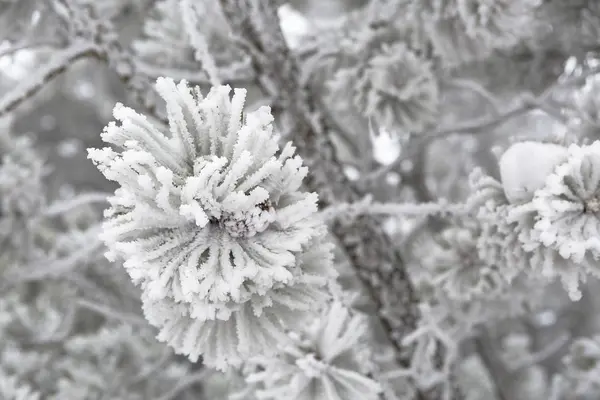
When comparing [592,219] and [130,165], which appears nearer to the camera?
[130,165]

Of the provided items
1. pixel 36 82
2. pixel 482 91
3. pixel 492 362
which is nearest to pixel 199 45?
pixel 36 82

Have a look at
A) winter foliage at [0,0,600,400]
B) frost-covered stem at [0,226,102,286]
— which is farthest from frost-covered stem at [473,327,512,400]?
frost-covered stem at [0,226,102,286]

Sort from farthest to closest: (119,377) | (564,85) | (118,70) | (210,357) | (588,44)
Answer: (119,377) < (588,44) < (564,85) < (118,70) < (210,357)

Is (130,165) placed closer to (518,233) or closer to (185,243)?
(185,243)

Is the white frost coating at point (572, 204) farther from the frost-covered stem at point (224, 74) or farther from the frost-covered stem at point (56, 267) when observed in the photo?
the frost-covered stem at point (56, 267)

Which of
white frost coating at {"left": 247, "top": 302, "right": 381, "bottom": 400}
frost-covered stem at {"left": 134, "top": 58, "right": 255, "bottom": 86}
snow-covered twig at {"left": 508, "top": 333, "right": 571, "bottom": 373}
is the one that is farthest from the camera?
snow-covered twig at {"left": 508, "top": 333, "right": 571, "bottom": 373}

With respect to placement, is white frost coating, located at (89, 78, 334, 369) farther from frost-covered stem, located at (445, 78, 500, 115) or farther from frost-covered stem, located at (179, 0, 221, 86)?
frost-covered stem, located at (445, 78, 500, 115)

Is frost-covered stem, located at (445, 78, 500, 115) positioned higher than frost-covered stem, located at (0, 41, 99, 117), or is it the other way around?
frost-covered stem, located at (0, 41, 99, 117)

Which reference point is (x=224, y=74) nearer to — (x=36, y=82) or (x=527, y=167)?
(x=36, y=82)

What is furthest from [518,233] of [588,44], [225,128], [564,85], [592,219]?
[588,44]
